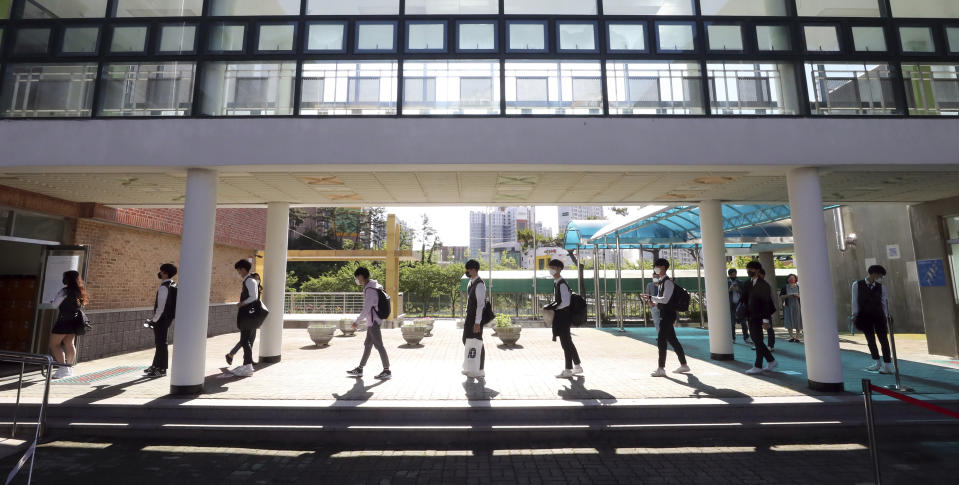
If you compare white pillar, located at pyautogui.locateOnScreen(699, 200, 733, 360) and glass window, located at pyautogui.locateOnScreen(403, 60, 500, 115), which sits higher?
glass window, located at pyautogui.locateOnScreen(403, 60, 500, 115)

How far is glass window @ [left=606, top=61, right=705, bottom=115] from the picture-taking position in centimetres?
681

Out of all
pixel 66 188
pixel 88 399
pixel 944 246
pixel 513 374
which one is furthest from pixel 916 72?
pixel 66 188

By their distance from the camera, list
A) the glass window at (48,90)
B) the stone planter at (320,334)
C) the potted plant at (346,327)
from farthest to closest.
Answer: the potted plant at (346,327), the stone planter at (320,334), the glass window at (48,90)

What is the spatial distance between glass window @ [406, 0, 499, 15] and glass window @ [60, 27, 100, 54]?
5077 mm

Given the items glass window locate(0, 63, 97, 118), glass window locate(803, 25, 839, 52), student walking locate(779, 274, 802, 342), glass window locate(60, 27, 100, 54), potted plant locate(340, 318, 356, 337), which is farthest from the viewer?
potted plant locate(340, 318, 356, 337)

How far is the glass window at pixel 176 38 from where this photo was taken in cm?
690

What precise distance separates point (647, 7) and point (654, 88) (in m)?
1.45

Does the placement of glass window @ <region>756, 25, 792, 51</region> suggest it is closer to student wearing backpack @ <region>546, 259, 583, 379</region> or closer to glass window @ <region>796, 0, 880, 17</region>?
glass window @ <region>796, 0, 880, 17</region>

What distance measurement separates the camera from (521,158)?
21.3 feet

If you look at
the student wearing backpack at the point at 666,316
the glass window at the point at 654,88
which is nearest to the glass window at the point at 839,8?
the glass window at the point at 654,88

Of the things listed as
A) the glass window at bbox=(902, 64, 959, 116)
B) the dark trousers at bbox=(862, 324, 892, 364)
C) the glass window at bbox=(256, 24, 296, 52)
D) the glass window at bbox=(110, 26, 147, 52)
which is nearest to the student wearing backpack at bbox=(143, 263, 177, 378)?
the glass window at bbox=(110, 26, 147, 52)

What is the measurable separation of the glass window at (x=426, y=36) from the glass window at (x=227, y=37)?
8.95 ft

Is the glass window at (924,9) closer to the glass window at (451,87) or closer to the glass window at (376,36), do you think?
the glass window at (451,87)

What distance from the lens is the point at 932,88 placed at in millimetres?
6871
